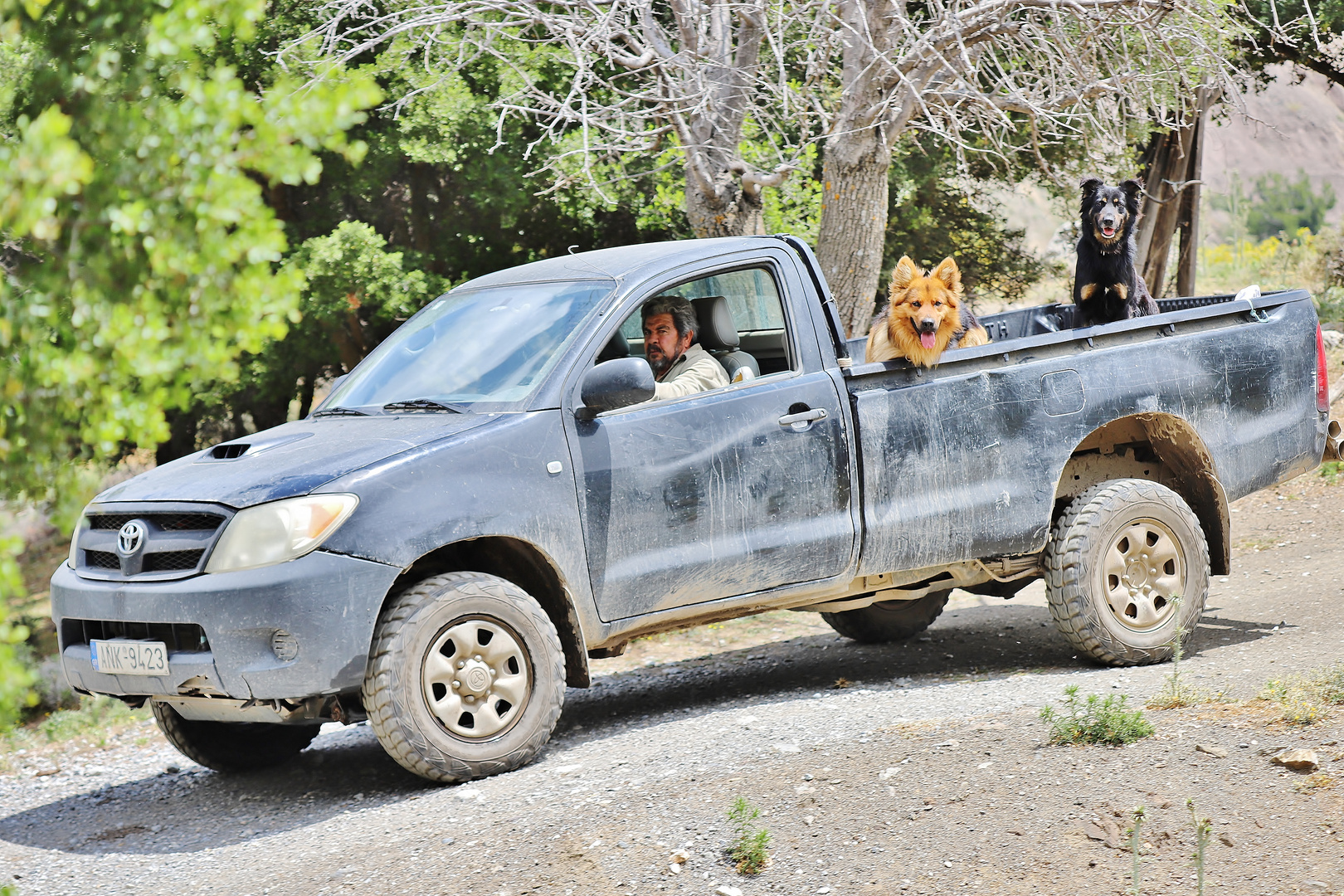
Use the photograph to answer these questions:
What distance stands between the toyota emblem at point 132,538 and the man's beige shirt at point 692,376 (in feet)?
6.95

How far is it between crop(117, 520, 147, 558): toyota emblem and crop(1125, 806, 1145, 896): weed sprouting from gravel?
3594 mm

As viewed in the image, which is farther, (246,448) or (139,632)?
(246,448)

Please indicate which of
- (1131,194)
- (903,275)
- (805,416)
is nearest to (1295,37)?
(1131,194)

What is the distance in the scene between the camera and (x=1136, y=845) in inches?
141

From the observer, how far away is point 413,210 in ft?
48.6

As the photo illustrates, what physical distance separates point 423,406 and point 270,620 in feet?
4.14

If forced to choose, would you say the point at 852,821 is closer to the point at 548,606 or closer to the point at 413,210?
the point at 548,606

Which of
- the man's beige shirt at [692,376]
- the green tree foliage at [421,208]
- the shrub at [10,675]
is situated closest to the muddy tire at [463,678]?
the man's beige shirt at [692,376]

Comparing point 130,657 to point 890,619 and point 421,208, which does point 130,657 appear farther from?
point 421,208

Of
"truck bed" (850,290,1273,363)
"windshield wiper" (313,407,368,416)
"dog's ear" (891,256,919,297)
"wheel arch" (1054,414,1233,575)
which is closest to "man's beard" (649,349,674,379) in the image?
"dog's ear" (891,256,919,297)

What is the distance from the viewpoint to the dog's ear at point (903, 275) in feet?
20.0

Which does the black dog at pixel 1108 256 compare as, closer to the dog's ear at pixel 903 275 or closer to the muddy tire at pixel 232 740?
the dog's ear at pixel 903 275

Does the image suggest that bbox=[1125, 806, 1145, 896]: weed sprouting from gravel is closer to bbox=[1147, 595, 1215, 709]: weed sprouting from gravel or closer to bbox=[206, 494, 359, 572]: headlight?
bbox=[1147, 595, 1215, 709]: weed sprouting from gravel

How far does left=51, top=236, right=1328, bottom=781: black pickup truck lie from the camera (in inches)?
189
